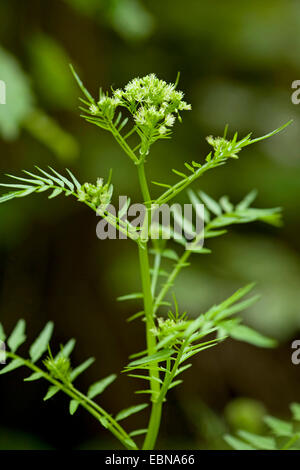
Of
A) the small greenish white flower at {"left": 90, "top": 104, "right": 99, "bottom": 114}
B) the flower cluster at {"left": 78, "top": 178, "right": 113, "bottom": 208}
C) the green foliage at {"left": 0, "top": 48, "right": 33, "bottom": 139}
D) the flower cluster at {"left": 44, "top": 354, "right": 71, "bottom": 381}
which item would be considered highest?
the green foliage at {"left": 0, "top": 48, "right": 33, "bottom": 139}

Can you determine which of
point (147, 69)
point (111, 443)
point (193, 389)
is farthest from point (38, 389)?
point (147, 69)

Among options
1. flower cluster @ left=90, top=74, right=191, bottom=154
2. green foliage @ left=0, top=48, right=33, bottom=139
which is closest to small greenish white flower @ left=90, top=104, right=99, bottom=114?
flower cluster @ left=90, top=74, right=191, bottom=154

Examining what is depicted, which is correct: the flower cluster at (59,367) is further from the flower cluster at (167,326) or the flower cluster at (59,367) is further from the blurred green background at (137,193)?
the blurred green background at (137,193)

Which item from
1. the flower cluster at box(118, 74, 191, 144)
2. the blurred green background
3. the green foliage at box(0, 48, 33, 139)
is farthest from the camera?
the blurred green background

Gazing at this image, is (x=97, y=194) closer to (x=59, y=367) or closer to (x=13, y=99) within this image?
(x=59, y=367)

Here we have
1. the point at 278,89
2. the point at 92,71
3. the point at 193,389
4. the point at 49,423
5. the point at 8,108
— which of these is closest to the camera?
the point at 8,108

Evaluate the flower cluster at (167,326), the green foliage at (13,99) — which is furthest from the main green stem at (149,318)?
the green foliage at (13,99)

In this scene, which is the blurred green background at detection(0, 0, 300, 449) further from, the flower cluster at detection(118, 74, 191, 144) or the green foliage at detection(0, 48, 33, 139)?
the flower cluster at detection(118, 74, 191, 144)
